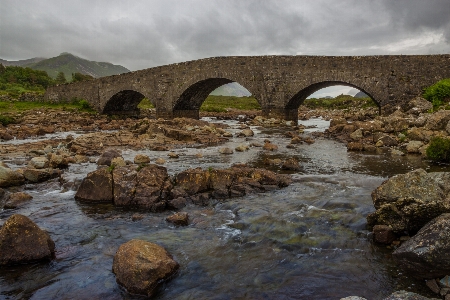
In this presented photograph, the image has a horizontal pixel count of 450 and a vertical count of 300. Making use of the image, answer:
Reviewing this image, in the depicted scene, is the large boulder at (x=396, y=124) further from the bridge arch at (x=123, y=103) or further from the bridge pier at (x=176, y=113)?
the bridge arch at (x=123, y=103)

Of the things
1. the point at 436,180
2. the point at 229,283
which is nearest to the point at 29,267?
the point at 229,283

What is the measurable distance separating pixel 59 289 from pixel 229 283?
8.17ft

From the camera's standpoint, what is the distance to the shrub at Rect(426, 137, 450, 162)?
40.6ft

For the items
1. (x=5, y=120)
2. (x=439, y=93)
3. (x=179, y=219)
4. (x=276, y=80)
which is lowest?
(x=179, y=219)

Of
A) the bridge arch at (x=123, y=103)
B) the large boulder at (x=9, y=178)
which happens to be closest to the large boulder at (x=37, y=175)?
the large boulder at (x=9, y=178)

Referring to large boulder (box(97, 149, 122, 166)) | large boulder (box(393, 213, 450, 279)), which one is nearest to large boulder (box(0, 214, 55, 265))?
large boulder (box(393, 213, 450, 279))

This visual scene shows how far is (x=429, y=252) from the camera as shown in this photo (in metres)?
4.69

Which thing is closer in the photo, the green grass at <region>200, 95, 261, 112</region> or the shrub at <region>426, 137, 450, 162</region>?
the shrub at <region>426, 137, 450, 162</region>

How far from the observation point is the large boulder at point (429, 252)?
459 centimetres

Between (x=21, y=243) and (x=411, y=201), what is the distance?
675 centimetres

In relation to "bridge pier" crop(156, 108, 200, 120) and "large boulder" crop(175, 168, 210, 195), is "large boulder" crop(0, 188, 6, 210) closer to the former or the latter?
"large boulder" crop(175, 168, 210, 195)

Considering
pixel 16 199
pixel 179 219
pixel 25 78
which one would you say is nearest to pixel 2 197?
pixel 16 199

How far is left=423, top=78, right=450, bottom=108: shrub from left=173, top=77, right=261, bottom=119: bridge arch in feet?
52.7

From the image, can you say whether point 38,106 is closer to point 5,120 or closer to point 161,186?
point 5,120
